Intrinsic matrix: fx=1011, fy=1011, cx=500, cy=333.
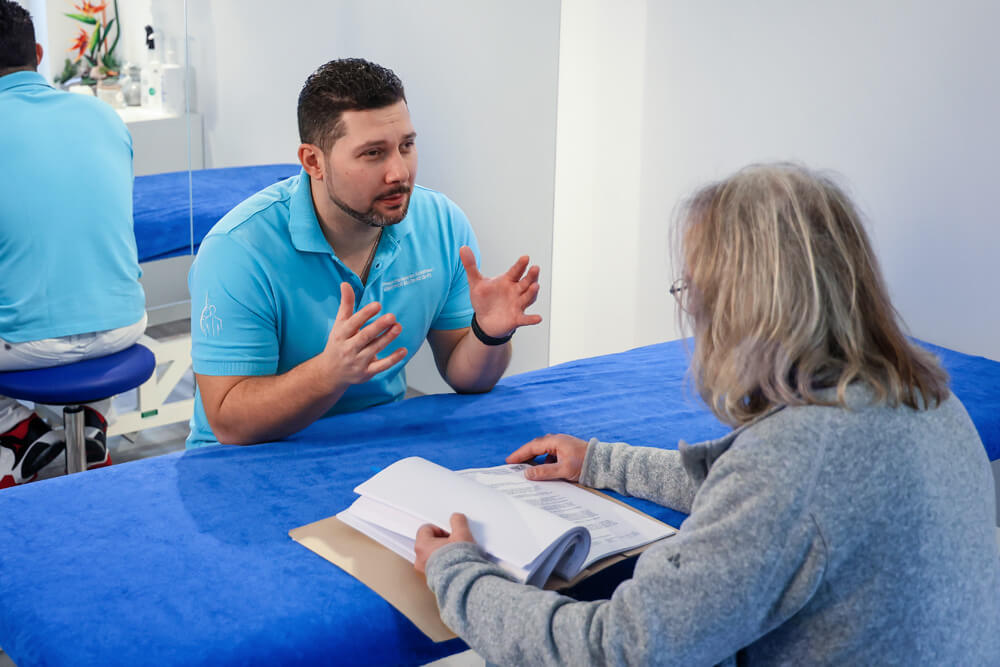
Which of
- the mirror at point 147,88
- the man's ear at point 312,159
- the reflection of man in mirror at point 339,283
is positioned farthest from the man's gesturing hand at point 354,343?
the mirror at point 147,88

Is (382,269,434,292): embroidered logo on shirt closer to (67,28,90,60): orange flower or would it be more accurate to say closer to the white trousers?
the white trousers

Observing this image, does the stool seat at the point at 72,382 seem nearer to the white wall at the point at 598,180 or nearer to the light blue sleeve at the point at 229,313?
the light blue sleeve at the point at 229,313

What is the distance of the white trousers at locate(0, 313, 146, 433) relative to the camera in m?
2.38

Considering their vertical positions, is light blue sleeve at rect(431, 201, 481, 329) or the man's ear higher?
the man's ear

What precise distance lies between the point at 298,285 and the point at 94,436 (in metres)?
1.21

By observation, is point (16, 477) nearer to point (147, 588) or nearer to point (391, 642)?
point (147, 588)

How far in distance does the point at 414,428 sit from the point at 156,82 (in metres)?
1.57

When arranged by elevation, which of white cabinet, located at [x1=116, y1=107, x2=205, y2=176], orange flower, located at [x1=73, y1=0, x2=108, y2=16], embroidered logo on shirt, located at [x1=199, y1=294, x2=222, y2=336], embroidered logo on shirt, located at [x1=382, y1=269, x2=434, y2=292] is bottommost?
embroidered logo on shirt, located at [x1=199, y1=294, x2=222, y2=336]

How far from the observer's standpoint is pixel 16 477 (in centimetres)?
262

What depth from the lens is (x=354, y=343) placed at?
154 centimetres

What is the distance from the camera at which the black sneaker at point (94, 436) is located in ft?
8.82

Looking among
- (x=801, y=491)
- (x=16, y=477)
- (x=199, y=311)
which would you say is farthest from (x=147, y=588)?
(x=16, y=477)

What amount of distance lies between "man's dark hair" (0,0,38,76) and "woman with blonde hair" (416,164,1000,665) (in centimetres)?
196

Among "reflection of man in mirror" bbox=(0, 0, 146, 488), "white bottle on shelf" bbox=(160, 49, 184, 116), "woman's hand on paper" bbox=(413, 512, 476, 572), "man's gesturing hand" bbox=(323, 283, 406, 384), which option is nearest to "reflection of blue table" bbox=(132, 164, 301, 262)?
"white bottle on shelf" bbox=(160, 49, 184, 116)
